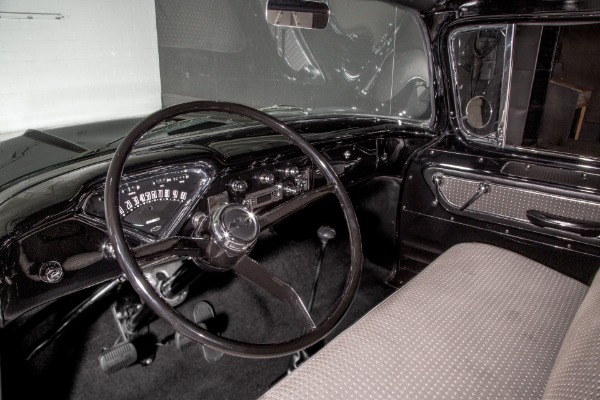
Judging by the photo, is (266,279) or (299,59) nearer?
(266,279)

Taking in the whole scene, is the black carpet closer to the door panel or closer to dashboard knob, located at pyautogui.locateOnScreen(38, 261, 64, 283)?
the door panel

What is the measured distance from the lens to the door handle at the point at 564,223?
5.37 feet

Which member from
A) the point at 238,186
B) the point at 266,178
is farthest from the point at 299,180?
the point at 238,186

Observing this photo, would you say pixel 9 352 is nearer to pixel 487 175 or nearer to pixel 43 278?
pixel 43 278

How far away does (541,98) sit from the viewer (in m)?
2.00

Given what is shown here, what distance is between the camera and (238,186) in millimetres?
1473

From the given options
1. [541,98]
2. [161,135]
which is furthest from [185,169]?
[541,98]

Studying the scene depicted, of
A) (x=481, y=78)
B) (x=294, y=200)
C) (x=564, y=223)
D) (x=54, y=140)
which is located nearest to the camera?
(x=294, y=200)

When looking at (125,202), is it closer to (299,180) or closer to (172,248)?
(172,248)

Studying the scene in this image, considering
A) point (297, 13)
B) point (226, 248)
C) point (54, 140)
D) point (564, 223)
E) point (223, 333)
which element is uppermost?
point (297, 13)

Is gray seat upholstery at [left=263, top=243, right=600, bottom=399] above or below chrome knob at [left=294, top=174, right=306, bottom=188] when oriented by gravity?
below

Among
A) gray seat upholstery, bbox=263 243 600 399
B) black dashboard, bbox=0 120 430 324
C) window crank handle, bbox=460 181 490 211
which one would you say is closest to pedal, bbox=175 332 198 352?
black dashboard, bbox=0 120 430 324

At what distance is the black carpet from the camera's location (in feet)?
6.38

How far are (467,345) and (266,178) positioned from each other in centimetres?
81
